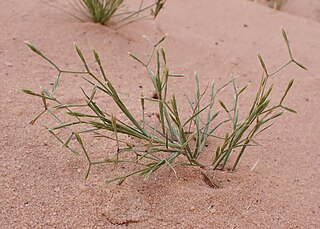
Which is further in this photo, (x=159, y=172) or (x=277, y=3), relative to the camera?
(x=277, y=3)

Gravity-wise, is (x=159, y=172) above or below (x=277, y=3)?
below

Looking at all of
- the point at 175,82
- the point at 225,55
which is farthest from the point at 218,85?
the point at 225,55

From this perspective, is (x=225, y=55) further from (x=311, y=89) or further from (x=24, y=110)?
(x=24, y=110)

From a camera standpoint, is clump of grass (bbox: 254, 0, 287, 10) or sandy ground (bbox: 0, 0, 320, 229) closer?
sandy ground (bbox: 0, 0, 320, 229)

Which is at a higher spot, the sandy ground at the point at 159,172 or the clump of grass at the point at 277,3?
the clump of grass at the point at 277,3

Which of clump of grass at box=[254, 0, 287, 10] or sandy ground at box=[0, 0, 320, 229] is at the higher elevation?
clump of grass at box=[254, 0, 287, 10]

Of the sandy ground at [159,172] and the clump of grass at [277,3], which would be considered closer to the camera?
the sandy ground at [159,172]

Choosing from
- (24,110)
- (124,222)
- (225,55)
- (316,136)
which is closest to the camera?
(124,222)

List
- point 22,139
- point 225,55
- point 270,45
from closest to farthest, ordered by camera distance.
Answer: point 22,139 < point 225,55 < point 270,45
